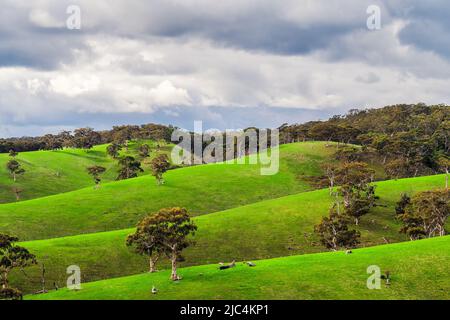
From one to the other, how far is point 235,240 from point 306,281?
36.3 metres

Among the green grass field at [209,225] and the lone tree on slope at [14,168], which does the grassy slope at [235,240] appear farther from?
the lone tree on slope at [14,168]

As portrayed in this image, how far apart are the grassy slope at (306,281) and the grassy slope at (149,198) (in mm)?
47369

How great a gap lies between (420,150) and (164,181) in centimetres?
9552

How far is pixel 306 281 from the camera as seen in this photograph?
55.1 meters

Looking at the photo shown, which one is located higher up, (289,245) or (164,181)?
(164,181)

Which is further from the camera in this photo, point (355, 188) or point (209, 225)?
point (355, 188)

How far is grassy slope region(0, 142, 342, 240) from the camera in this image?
104825mm

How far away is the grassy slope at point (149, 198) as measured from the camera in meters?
105

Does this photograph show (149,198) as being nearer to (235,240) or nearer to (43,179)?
(235,240)

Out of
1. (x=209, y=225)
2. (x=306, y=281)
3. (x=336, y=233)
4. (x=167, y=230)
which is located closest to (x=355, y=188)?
(x=336, y=233)

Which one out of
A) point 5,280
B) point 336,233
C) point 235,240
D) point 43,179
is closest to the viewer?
point 5,280
